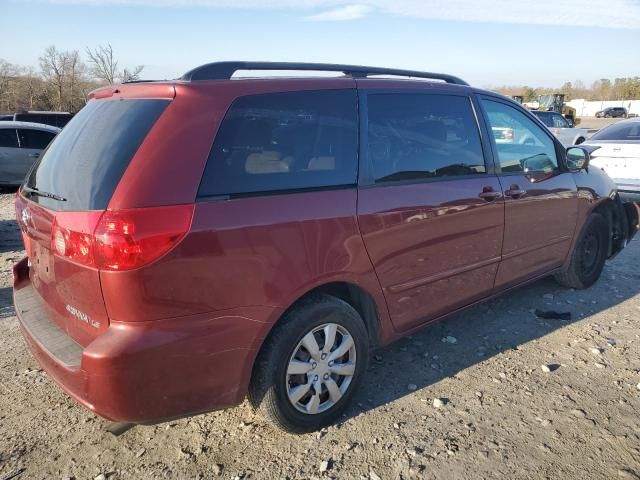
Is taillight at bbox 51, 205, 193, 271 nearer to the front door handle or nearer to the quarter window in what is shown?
the front door handle

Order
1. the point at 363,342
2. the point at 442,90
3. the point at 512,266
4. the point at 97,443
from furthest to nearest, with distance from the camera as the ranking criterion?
the point at 512,266
the point at 442,90
the point at 363,342
the point at 97,443

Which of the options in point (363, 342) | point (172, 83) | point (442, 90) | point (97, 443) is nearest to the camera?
point (172, 83)

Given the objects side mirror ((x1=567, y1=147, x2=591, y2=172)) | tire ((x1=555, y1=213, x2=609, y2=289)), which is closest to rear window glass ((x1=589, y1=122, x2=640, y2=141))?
tire ((x1=555, y1=213, x2=609, y2=289))

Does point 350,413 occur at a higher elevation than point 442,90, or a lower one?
lower

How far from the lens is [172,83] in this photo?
94.4 inches

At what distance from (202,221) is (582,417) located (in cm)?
241

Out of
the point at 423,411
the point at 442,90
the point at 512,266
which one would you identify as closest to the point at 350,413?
the point at 423,411

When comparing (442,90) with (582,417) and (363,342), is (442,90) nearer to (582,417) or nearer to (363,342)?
(363,342)

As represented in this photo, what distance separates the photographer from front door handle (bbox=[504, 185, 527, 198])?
371 cm

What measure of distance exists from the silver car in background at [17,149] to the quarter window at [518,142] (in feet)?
32.8

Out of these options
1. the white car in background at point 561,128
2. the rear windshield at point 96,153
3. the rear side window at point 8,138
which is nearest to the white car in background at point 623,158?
the rear windshield at point 96,153

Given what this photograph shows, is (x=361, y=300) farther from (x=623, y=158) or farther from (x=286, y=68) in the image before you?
(x=623, y=158)

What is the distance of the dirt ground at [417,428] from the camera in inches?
99.5

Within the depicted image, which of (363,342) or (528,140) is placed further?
(528,140)
